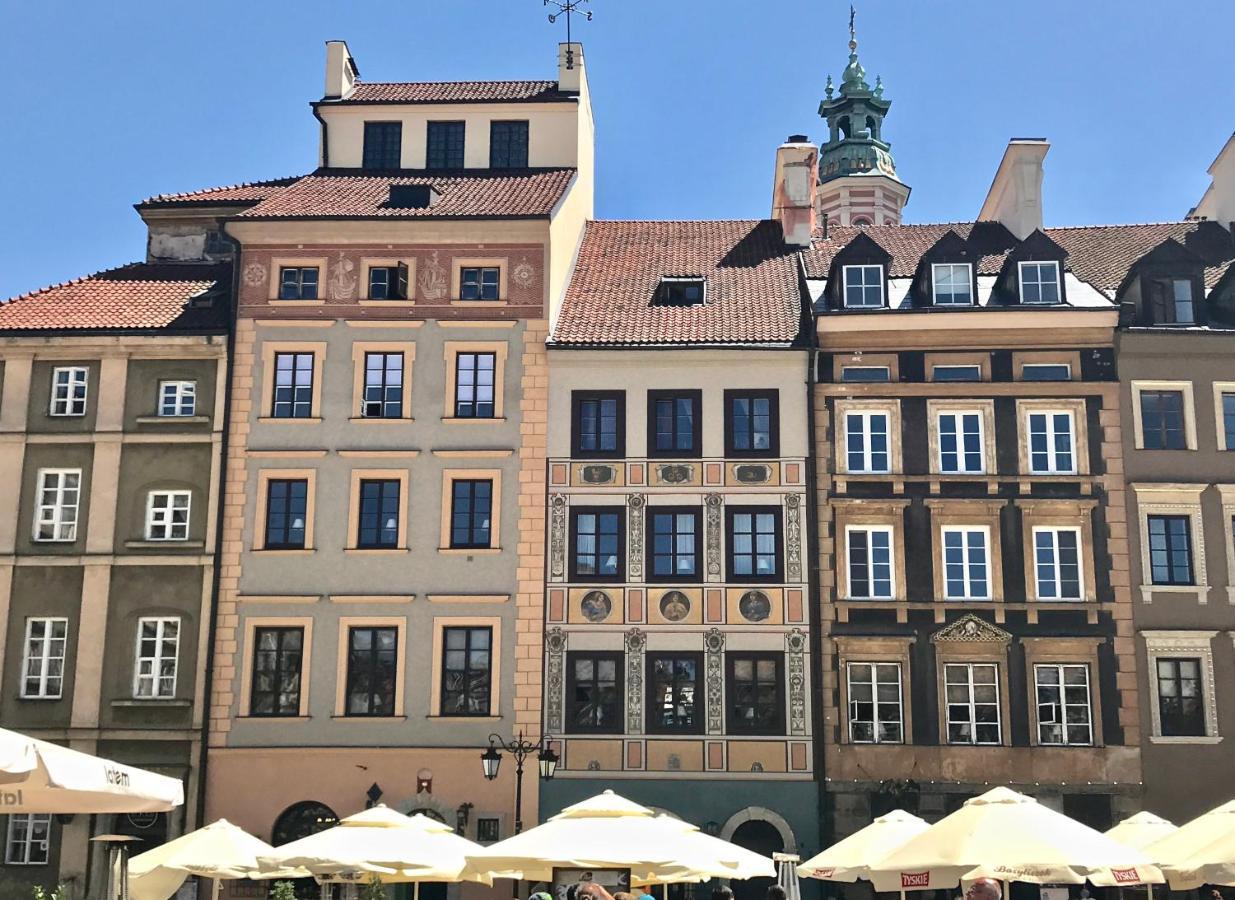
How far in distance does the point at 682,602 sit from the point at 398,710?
6.07 meters

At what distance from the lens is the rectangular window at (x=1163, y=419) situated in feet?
107

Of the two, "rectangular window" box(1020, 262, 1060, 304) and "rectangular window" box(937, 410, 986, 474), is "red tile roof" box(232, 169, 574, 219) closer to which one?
"rectangular window" box(937, 410, 986, 474)

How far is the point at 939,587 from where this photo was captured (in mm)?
31906

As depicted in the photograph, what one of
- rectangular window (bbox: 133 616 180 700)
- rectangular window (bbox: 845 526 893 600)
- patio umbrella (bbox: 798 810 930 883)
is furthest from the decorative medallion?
rectangular window (bbox: 133 616 180 700)

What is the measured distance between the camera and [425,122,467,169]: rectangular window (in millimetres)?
38094

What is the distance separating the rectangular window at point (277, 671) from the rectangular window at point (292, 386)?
456 cm

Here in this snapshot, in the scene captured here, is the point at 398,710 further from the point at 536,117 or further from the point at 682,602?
the point at 536,117

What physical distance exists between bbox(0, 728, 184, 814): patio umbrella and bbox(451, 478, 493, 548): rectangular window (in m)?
19.2

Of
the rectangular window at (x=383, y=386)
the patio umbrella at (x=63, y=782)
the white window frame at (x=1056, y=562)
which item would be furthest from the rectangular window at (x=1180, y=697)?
the patio umbrella at (x=63, y=782)

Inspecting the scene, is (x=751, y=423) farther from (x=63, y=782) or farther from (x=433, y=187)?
(x=63, y=782)

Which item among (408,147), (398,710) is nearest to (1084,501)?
(398,710)

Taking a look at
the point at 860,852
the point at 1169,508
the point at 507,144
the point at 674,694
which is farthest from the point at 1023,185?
the point at 860,852

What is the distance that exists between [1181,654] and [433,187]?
61.1 ft

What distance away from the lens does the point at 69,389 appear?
3353cm
